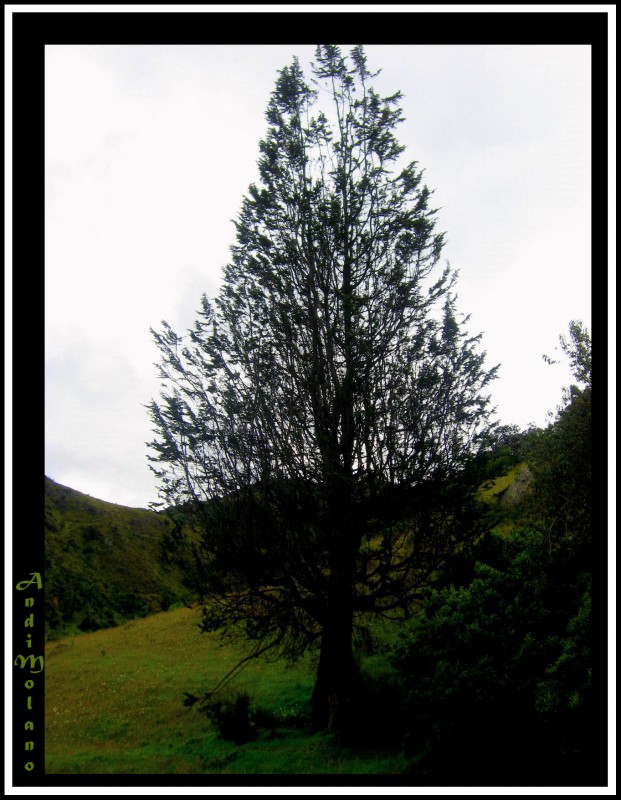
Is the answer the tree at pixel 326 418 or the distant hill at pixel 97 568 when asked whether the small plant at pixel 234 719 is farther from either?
the distant hill at pixel 97 568

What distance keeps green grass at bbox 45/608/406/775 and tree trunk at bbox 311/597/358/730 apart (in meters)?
0.53

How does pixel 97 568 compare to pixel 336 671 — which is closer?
pixel 336 671

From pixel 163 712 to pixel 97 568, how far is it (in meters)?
24.1

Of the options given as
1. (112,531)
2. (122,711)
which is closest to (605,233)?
(122,711)

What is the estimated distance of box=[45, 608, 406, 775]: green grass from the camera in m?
10.2

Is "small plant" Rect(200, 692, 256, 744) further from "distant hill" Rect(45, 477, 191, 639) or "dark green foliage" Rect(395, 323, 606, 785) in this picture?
"distant hill" Rect(45, 477, 191, 639)

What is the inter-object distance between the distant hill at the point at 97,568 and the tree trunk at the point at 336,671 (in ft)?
64.3

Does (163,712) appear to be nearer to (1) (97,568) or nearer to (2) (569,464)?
(2) (569,464)

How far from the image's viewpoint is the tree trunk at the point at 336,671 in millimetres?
11172

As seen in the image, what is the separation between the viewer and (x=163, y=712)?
16.0 meters

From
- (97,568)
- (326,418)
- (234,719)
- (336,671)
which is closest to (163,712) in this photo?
(234,719)

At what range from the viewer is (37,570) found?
5.79 meters

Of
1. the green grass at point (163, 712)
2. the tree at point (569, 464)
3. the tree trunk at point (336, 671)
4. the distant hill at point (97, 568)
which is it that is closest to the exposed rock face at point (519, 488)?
the tree at point (569, 464)
